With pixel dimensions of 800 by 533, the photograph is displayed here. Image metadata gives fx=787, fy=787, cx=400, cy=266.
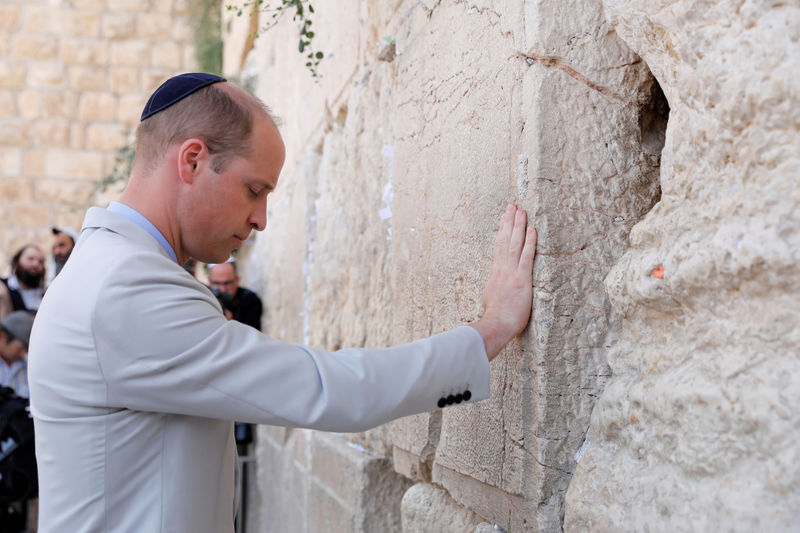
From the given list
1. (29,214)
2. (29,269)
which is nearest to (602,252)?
(29,269)

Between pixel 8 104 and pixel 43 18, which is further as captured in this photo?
pixel 43 18

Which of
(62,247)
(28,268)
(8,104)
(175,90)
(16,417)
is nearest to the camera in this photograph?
(175,90)

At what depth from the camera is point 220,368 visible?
51.2 inches

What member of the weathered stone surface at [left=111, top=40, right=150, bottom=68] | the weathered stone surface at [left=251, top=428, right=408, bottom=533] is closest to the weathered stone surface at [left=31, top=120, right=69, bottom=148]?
the weathered stone surface at [left=111, top=40, right=150, bottom=68]

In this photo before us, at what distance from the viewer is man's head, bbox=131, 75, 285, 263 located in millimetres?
1522

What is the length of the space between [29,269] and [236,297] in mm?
1813

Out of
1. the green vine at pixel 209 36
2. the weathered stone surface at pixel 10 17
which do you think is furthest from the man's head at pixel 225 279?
the weathered stone surface at pixel 10 17

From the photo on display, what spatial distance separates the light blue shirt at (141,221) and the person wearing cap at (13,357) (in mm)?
3843

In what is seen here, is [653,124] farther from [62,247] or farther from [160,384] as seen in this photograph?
[62,247]

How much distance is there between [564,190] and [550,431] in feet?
1.47

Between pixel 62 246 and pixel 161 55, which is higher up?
pixel 161 55

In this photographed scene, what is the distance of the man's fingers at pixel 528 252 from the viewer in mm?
1480

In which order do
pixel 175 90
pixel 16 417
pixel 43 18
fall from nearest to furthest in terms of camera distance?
pixel 175 90 < pixel 16 417 < pixel 43 18

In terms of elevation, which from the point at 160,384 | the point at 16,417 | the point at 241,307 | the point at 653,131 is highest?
the point at 653,131
